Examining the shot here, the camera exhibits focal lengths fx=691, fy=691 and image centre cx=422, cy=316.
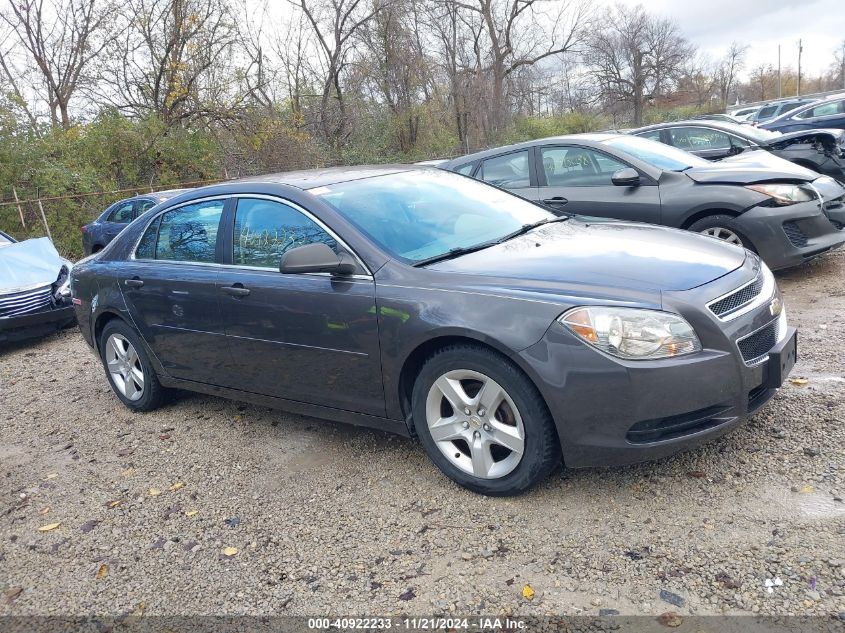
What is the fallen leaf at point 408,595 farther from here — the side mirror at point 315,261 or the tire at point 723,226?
the tire at point 723,226

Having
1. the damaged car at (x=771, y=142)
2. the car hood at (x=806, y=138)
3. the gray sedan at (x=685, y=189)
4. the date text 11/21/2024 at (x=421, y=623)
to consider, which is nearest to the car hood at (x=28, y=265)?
the gray sedan at (x=685, y=189)

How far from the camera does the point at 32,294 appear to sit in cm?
793

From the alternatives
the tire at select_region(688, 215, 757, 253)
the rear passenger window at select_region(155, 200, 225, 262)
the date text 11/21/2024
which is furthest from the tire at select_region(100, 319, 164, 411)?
the tire at select_region(688, 215, 757, 253)

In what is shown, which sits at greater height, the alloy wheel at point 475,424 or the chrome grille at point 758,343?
the chrome grille at point 758,343

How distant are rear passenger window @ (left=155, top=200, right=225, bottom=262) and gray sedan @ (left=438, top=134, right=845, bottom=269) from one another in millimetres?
2804

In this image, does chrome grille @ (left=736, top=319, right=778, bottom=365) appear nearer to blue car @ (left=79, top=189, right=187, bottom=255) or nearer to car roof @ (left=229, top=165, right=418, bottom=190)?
car roof @ (left=229, top=165, right=418, bottom=190)

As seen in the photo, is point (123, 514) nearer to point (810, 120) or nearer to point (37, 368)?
point (37, 368)

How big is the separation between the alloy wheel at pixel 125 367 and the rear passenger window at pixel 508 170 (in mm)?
4180

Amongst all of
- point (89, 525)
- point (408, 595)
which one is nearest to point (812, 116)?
point (408, 595)

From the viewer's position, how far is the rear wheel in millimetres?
6215

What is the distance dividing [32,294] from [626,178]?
21.8 feet

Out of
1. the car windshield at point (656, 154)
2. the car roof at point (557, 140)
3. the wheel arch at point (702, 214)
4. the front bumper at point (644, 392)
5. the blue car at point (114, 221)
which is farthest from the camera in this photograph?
the blue car at point (114, 221)

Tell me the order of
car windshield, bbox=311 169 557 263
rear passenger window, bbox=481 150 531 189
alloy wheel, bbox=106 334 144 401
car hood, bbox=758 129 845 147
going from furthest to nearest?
car hood, bbox=758 129 845 147
rear passenger window, bbox=481 150 531 189
alloy wheel, bbox=106 334 144 401
car windshield, bbox=311 169 557 263

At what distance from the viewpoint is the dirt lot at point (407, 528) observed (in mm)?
2615
